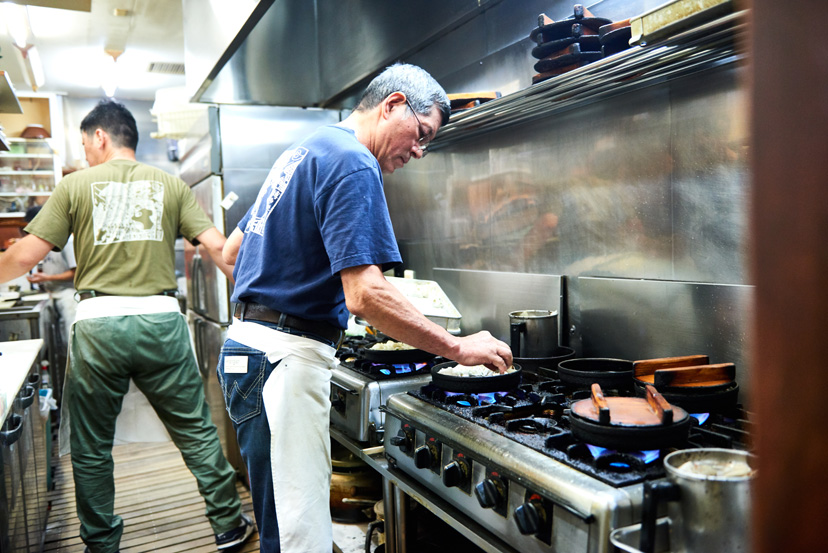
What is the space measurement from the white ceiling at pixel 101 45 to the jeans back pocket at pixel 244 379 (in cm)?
485

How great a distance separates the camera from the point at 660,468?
1.15 metres

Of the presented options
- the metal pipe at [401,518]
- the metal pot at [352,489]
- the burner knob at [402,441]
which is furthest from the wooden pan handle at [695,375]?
the metal pot at [352,489]

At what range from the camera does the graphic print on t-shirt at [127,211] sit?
2713mm

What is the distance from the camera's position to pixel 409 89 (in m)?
1.68

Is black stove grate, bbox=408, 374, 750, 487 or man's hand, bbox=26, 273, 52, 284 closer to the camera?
black stove grate, bbox=408, 374, 750, 487

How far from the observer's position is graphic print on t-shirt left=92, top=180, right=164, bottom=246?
2713 mm

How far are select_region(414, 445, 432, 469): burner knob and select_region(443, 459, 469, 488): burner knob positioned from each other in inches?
5.1

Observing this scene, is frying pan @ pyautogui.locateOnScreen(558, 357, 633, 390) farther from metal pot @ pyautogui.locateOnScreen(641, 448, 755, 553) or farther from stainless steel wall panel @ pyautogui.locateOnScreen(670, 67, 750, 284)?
metal pot @ pyautogui.locateOnScreen(641, 448, 755, 553)

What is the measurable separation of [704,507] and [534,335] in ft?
3.56

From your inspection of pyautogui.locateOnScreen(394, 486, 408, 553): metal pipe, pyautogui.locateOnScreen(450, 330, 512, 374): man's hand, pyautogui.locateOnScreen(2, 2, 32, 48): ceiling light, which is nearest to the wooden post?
pyautogui.locateOnScreen(450, 330, 512, 374): man's hand

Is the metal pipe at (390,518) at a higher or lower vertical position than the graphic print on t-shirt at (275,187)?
lower

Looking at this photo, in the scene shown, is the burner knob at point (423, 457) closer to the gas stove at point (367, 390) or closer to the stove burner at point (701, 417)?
the gas stove at point (367, 390)

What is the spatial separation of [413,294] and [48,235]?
1591mm

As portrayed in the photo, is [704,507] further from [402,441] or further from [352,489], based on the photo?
[352,489]
